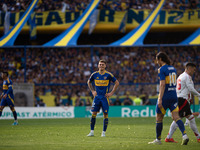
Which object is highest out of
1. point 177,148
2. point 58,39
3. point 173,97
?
point 58,39

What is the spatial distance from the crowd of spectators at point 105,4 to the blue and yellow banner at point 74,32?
2.44 metres

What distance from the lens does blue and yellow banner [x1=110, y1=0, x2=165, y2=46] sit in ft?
92.3

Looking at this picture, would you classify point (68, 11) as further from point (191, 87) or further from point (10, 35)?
point (191, 87)

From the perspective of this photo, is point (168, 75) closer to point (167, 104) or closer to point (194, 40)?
point (167, 104)

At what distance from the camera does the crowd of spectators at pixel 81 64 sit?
30094 mm

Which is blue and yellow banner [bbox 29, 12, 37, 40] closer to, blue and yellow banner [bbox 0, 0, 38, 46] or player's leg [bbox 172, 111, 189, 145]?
blue and yellow banner [bbox 0, 0, 38, 46]

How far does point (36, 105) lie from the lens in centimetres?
2742

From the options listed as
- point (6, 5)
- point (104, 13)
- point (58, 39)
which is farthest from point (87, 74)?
point (6, 5)

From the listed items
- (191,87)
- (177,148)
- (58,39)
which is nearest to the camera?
(177,148)

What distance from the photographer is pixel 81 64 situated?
31906mm

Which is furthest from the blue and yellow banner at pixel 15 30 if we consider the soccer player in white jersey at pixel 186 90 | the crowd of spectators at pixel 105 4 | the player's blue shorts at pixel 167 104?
the player's blue shorts at pixel 167 104

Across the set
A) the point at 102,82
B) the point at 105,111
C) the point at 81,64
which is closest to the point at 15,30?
the point at 81,64

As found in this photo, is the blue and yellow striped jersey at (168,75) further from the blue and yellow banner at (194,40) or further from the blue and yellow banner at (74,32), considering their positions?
the blue and yellow banner at (194,40)

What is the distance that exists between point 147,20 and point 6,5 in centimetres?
1137
